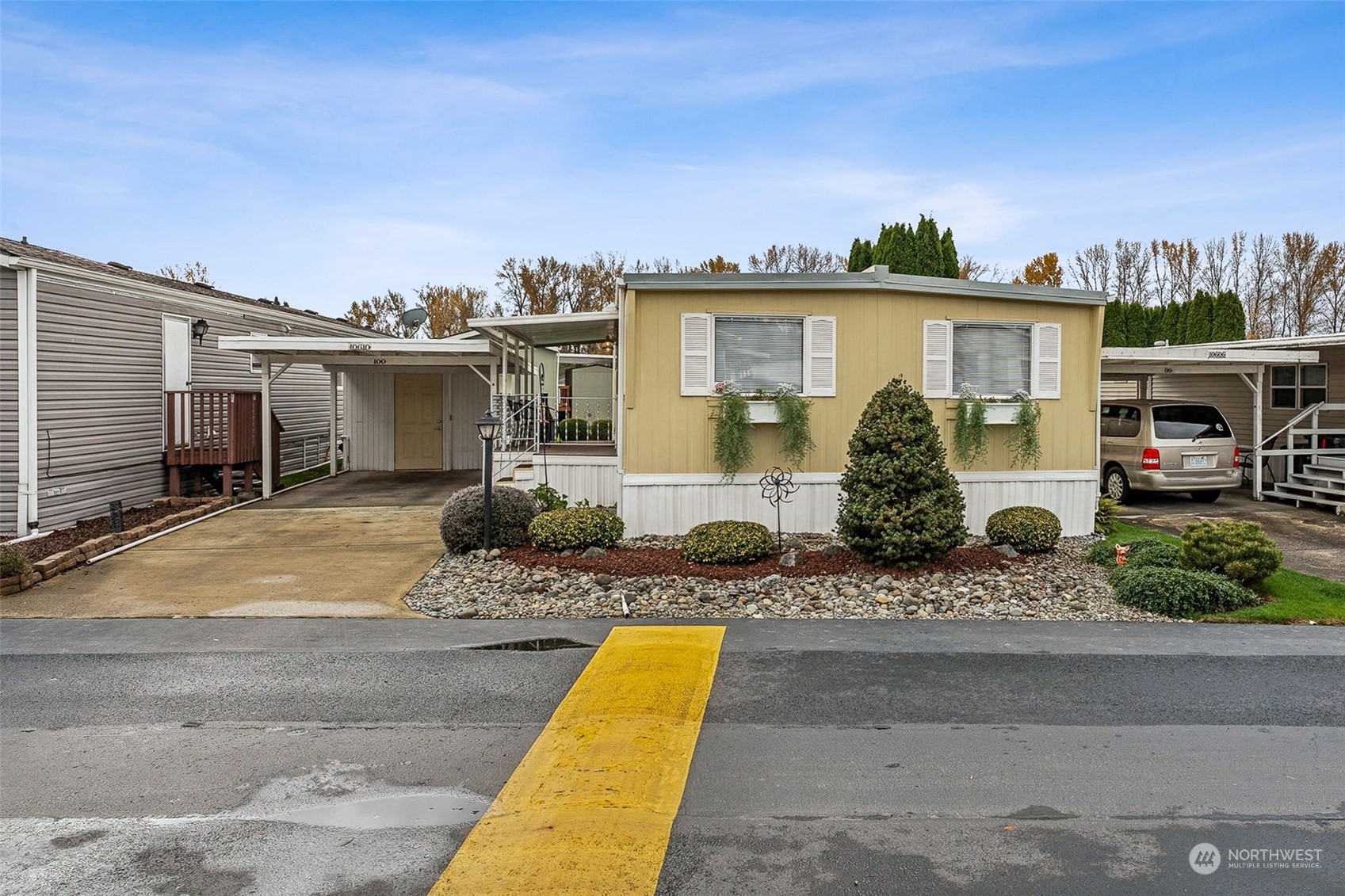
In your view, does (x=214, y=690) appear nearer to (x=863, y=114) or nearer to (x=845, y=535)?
(x=845, y=535)

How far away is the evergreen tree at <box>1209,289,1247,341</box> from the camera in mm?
22703

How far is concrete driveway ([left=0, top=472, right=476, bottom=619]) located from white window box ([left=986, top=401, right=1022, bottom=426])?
680cm

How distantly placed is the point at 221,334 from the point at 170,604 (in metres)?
8.74

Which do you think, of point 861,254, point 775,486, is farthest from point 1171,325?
point 775,486

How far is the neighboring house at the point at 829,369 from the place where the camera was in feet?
32.8

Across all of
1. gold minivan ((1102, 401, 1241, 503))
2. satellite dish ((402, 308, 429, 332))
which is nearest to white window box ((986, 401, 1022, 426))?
gold minivan ((1102, 401, 1241, 503))

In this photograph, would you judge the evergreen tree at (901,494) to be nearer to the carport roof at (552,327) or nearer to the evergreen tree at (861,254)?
the carport roof at (552,327)

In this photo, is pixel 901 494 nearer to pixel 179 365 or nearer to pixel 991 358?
pixel 991 358

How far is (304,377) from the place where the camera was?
18.2m

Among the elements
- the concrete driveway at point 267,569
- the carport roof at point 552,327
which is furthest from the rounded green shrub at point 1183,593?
the carport roof at point 552,327

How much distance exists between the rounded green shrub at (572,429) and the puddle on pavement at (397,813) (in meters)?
8.59

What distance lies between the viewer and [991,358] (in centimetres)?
1060

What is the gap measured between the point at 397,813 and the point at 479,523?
5726mm

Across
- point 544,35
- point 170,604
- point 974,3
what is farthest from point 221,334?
point 974,3
